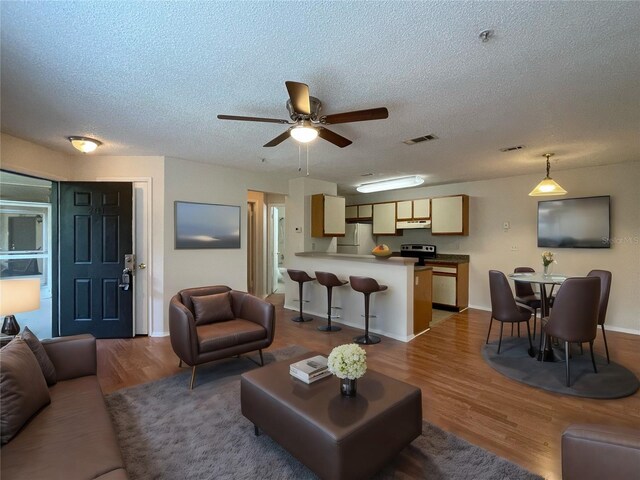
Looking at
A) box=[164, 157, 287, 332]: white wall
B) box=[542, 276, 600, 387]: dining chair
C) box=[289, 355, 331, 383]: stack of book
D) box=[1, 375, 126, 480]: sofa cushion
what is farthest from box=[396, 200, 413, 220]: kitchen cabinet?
box=[1, 375, 126, 480]: sofa cushion

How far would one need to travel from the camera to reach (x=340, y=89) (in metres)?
2.27

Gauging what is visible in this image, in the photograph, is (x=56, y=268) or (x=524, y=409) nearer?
(x=524, y=409)

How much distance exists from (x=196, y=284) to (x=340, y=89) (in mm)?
3540

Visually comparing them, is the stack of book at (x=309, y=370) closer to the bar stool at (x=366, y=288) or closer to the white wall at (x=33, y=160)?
the bar stool at (x=366, y=288)

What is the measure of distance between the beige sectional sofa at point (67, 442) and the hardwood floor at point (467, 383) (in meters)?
1.03

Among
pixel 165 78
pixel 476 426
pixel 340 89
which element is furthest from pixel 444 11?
pixel 476 426

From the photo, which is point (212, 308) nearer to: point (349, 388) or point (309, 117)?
point (349, 388)

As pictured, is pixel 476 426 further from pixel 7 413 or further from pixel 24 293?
pixel 24 293

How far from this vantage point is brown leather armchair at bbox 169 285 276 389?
106 inches

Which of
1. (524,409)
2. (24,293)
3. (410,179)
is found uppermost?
(410,179)

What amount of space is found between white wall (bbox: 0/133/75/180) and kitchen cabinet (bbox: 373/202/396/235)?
18.0 feet

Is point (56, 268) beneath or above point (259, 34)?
beneath

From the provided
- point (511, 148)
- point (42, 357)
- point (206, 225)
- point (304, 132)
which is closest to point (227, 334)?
point (42, 357)

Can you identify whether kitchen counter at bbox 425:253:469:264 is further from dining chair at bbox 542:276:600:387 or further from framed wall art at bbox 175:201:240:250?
framed wall art at bbox 175:201:240:250
